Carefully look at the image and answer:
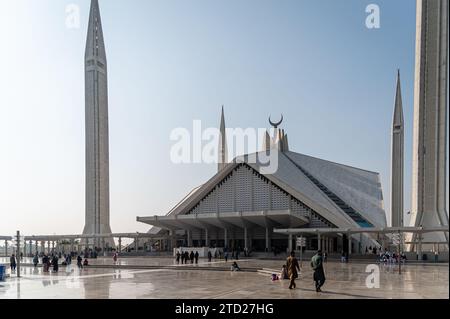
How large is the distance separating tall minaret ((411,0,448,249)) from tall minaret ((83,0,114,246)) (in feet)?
117

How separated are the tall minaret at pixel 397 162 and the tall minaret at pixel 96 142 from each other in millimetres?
34742

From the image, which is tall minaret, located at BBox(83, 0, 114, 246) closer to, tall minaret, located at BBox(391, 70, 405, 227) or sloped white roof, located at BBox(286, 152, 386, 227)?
sloped white roof, located at BBox(286, 152, 386, 227)

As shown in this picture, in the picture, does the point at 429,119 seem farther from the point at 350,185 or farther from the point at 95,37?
the point at 95,37

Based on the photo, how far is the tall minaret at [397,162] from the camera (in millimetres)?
53875

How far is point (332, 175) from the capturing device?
51.0 metres

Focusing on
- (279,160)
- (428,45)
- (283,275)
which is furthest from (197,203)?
(283,275)

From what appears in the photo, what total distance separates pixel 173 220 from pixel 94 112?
2056 centimetres

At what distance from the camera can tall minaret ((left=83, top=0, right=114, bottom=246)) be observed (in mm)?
56031

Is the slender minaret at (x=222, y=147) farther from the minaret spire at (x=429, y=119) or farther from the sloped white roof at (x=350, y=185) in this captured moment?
the minaret spire at (x=429, y=119)

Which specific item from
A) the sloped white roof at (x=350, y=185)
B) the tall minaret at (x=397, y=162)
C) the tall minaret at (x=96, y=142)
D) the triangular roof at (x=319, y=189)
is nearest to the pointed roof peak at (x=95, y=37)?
the tall minaret at (x=96, y=142)

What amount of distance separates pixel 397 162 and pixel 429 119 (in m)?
17.8

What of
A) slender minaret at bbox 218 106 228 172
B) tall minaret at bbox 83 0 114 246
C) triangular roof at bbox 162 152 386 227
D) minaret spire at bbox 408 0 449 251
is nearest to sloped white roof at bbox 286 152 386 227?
triangular roof at bbox 162 152 386 227
